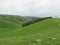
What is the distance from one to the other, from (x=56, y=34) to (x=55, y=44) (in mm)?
4949

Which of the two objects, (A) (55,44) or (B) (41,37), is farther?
(B) (41,37)

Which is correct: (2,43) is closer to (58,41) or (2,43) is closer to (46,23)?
(58,41)

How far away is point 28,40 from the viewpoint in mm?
28094

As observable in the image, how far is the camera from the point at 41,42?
27.0 meters

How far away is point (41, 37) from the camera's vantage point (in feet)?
95.9

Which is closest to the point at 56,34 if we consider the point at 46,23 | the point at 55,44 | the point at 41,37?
the point at 41,37

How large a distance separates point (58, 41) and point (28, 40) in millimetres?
4812

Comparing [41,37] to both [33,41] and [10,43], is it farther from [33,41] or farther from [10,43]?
[10,43]

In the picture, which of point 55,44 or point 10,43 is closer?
point 55,44

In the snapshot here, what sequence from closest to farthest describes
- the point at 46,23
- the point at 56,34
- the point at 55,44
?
the point at 55,44, the point at 56,34, the point at 46,23

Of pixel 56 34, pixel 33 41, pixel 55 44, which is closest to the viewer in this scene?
pixel 55 44

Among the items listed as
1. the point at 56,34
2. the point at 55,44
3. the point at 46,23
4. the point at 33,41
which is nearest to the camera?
the point at 55,44

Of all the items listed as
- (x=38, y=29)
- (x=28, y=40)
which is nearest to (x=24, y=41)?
(x=28, y=40)

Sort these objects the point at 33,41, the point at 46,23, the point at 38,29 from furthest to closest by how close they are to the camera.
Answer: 1. the point at 46,23
2. the point at 38,29
3. the point at 33,41
